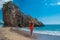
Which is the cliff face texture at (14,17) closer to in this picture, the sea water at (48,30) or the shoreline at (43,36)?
the sea water at (48,30)

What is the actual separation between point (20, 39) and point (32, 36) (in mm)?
589

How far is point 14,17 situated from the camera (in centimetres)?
617

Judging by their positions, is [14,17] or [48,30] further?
[14,17]

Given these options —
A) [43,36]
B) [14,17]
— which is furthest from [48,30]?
[14,17]

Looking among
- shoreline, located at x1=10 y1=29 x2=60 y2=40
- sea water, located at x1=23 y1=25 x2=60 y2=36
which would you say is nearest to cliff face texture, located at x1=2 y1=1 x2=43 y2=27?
sea water, located at x1=23 y1=25 x2=60 y2=36

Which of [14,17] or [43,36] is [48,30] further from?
[14,17]

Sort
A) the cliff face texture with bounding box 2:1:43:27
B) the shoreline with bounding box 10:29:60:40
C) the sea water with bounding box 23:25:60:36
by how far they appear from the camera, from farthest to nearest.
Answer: the cliff face texture with bounding box 2:1:43:27 → the sea water with bounding box 23:25:60:36 → the shoreline with bounding box 10:29:60:40

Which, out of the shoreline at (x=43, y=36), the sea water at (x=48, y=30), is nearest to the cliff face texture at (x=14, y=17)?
the sea water at (x=48, y=30)

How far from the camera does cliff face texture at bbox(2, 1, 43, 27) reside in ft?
20.0

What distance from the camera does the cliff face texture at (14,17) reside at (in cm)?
611

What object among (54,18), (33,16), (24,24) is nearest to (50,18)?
(54,18)

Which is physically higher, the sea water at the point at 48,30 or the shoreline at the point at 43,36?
the sea water at the point at 48,30

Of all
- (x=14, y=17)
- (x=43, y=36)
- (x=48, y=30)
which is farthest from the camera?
(x=14, y=17)

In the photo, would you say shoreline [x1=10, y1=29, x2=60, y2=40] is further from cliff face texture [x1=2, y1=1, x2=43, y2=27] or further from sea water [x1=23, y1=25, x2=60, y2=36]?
cliff face texture [x1=2, y1=1, x2=43, y2=27]
